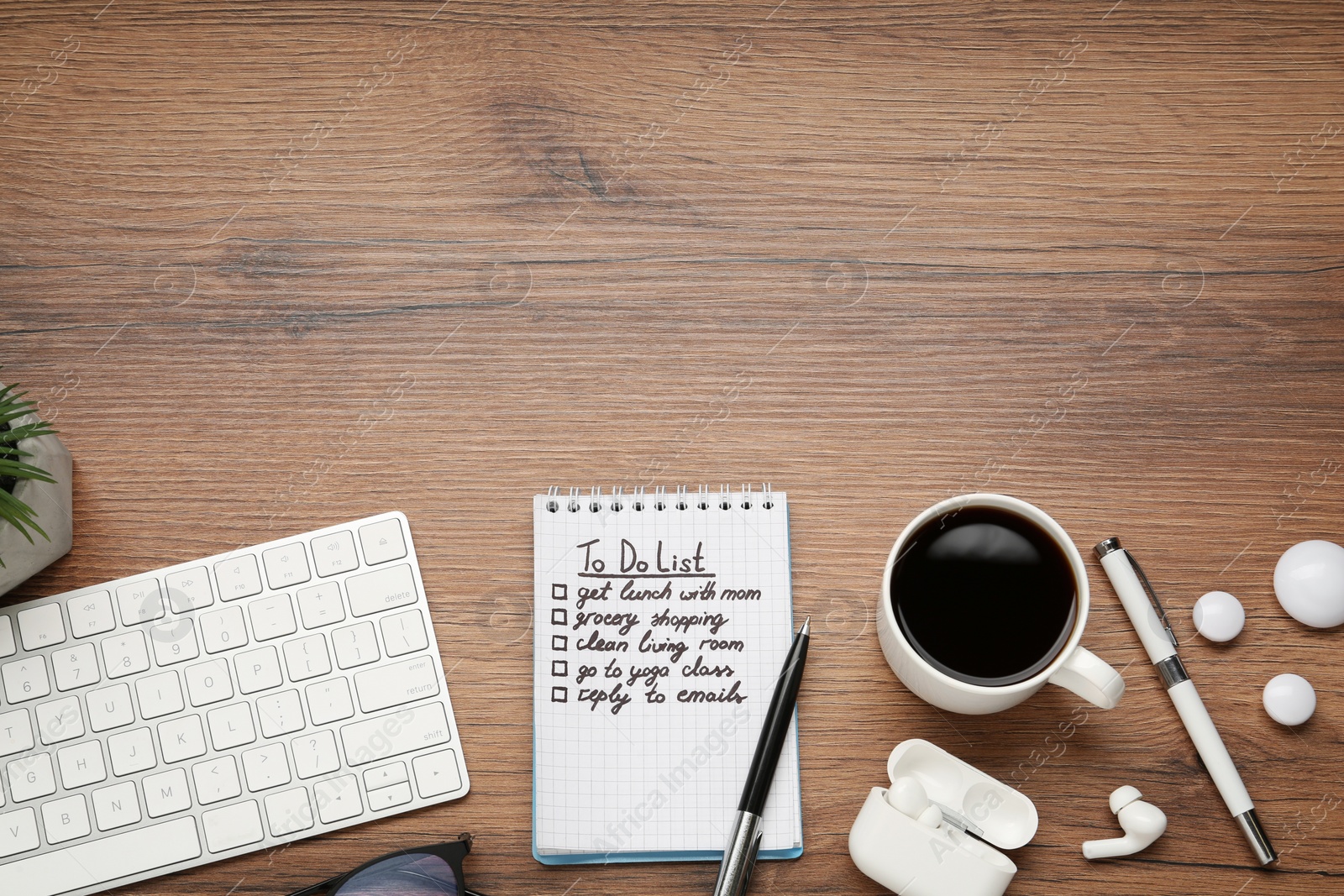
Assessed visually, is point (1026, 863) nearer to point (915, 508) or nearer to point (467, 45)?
point (915, 508)

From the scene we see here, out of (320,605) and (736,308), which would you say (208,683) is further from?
(736,308)

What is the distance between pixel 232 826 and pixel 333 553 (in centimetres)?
24

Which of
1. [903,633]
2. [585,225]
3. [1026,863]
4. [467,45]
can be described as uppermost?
[467,45]

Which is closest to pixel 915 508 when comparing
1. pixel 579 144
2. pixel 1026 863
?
pixel 1026 863

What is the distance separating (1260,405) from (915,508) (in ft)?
1.13

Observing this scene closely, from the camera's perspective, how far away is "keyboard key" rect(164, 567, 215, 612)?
2.38 ft

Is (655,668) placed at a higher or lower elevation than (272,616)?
lower

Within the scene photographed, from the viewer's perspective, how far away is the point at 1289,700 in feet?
2.31

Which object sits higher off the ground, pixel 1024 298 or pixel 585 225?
pixel 585 225

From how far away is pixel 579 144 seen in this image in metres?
0.80

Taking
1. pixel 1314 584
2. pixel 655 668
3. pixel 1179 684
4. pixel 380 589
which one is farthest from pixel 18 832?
pixel 1314 584

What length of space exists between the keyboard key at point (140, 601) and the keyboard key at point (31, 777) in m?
0.13

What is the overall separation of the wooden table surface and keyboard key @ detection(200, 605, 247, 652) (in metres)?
0.07

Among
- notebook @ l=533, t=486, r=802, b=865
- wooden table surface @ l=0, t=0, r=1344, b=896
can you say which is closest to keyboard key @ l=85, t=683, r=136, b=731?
wooden table surface @ l=0, t=0, r=1344, b=896
